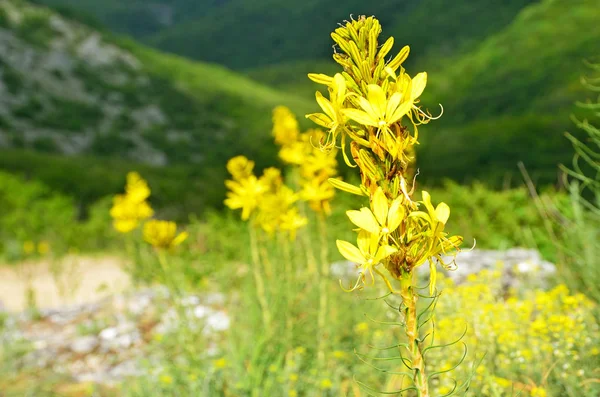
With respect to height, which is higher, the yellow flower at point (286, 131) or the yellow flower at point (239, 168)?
the yellow flower at point (286, 131)

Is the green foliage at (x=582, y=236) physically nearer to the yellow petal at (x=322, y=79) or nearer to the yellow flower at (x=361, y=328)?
the yellow flower at (x=361, y=328)

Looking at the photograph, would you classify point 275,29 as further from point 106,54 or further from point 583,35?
point 583,35

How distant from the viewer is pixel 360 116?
907 millimetres

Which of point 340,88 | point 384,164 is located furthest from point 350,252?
point 340,88

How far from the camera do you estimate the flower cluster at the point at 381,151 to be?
910 mm

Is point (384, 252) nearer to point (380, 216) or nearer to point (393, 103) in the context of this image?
point (380, 216)

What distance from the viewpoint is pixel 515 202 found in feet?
20.2

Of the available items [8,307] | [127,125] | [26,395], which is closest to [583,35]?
[127,125]

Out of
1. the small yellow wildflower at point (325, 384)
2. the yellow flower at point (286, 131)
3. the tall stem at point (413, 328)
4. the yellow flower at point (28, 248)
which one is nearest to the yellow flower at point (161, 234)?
the small yellow wildflower at point (325, 384)

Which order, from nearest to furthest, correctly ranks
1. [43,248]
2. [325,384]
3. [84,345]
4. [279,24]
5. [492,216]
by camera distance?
[325,384] → [84,345] → [492,216] → [43,248] → [279,24]

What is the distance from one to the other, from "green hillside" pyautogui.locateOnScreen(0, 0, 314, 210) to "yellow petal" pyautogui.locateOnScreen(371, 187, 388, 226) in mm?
30059

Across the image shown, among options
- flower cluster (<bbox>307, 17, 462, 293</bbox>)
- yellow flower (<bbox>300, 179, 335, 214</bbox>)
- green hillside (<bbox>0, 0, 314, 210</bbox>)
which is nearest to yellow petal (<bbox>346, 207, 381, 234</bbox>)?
flower cluster (<bbox>307, 17, 462, 293</bbox>)

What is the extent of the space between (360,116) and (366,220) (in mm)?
159

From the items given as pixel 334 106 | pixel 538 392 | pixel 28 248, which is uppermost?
pixel 28 248
